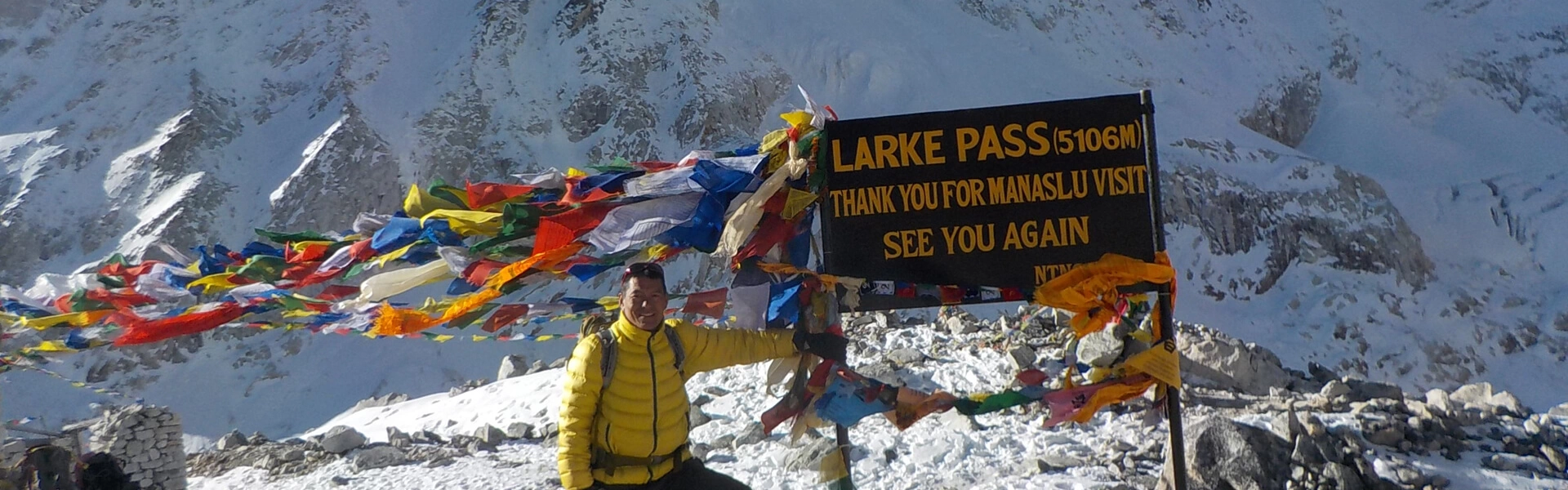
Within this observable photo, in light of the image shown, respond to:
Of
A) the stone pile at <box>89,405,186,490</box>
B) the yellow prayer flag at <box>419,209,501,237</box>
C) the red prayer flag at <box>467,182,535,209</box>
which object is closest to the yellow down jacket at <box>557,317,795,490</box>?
the yellow prayer flag at <box>419,209,501,237</box>

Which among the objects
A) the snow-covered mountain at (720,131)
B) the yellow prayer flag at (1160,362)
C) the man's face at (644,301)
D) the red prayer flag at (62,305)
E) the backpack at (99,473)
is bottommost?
the backpack at (99,473)

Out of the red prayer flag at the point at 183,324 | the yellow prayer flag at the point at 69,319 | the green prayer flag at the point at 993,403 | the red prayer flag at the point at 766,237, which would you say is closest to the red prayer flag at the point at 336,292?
the red prayer flag at the point at 183,324

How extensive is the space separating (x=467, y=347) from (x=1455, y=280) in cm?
1878

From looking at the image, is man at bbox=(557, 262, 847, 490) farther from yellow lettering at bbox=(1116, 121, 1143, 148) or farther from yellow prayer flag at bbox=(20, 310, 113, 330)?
yellow prayer flag at bbox=(20, 310, 113, 330)

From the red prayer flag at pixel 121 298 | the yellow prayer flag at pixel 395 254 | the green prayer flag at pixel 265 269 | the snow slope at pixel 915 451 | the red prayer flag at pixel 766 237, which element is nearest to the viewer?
the red prayer flag at pixel 766 237

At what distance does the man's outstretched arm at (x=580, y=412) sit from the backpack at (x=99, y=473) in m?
5.09

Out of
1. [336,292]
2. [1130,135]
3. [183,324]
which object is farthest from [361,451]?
[1130,135]

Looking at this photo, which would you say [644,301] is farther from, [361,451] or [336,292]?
[361,451]

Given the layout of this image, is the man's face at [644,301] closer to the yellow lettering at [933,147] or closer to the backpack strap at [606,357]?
the backpack strap at [606,357]

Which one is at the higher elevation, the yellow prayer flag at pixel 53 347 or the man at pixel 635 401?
the yellow prayer flag at pixel 53 347

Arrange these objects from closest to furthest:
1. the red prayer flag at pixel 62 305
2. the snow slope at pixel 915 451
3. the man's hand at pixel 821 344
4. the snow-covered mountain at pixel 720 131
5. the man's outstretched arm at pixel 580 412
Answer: the man's outstretched arm at pixel 580 412 → the man's hand at pixel 821 344 → the red prayer flag at pixel 62 305 → the snow slope at pixel 915 451 → the snow-covered mountain at pixel 720 131

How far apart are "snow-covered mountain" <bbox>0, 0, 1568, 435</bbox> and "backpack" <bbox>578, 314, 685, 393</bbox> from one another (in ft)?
47.5

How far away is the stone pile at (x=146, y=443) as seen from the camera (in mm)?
7207

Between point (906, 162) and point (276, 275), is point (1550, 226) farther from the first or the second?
point (276, 275)
